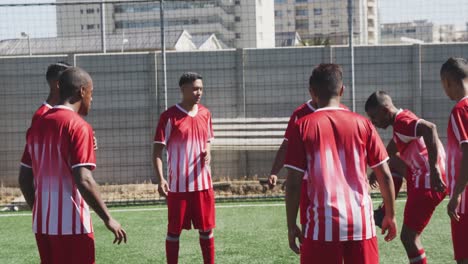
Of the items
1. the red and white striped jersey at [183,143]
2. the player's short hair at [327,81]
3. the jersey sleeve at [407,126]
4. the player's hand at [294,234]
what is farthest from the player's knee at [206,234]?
the player's short hair at [327,81]

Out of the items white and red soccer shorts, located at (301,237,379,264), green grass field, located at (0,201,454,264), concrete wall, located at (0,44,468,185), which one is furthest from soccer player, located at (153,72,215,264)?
concrete wall, located at (0,44,468,185)

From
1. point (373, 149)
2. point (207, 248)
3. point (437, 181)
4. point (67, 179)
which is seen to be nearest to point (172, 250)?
point (207, 248)

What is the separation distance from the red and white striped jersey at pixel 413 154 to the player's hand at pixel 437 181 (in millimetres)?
268

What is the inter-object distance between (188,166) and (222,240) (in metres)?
1.75

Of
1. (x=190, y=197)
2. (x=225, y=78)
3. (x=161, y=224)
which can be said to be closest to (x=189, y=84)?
(x=190, y=197)

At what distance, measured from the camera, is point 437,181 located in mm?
5641

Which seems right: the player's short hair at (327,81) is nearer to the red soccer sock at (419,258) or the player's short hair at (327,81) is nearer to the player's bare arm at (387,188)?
the player's bare arm at (387,188)

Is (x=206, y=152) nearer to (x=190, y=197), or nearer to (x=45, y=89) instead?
(x=190, y=197)

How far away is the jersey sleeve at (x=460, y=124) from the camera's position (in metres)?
5.10

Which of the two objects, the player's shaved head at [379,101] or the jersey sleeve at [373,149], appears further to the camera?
the player's shaved head at [379,101]

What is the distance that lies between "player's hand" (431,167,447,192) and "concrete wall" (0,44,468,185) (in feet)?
23.8

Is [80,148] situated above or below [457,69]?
below

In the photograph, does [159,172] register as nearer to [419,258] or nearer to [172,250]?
[172,250]

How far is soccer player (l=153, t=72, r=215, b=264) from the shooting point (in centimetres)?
694
